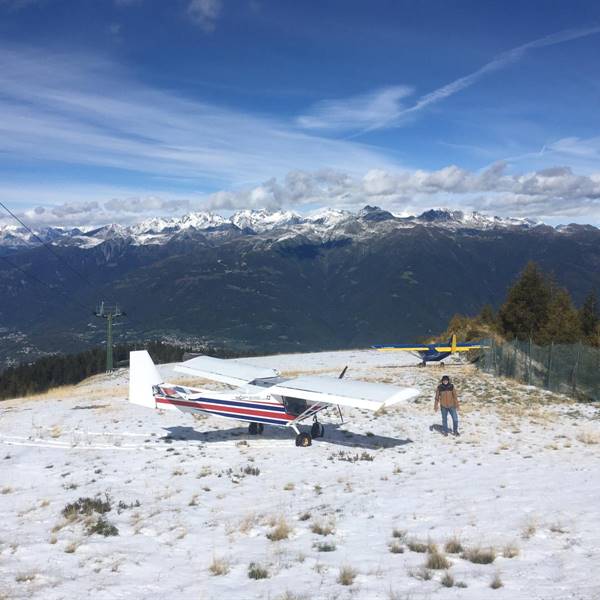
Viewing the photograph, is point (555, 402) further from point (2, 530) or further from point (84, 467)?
point (2, 530)

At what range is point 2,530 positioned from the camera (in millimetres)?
10508

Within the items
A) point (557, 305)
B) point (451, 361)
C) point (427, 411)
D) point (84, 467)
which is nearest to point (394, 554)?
point (84, 467)

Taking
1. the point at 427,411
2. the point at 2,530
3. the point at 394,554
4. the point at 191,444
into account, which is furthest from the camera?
the point at 427,411

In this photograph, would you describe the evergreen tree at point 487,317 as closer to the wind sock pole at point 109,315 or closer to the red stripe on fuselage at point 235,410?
the red stripe on fuselage at point 235,410

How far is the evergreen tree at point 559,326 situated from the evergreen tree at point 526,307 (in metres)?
0.82

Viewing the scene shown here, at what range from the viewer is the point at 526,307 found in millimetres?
53594

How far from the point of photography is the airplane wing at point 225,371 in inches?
818

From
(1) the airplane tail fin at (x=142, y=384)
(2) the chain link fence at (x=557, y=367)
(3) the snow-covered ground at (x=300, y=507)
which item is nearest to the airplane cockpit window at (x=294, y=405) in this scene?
(3) the snow-covered ground at (x=300, y=507)

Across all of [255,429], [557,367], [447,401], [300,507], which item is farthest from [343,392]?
[557,367]

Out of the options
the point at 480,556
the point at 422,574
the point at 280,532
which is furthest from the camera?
the point at 280,532

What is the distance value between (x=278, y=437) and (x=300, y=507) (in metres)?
7.95

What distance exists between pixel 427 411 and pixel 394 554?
54.0ft

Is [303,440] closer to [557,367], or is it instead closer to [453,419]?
[453,419]

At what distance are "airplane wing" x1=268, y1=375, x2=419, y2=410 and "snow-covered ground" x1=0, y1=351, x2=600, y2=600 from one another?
6.17ft
